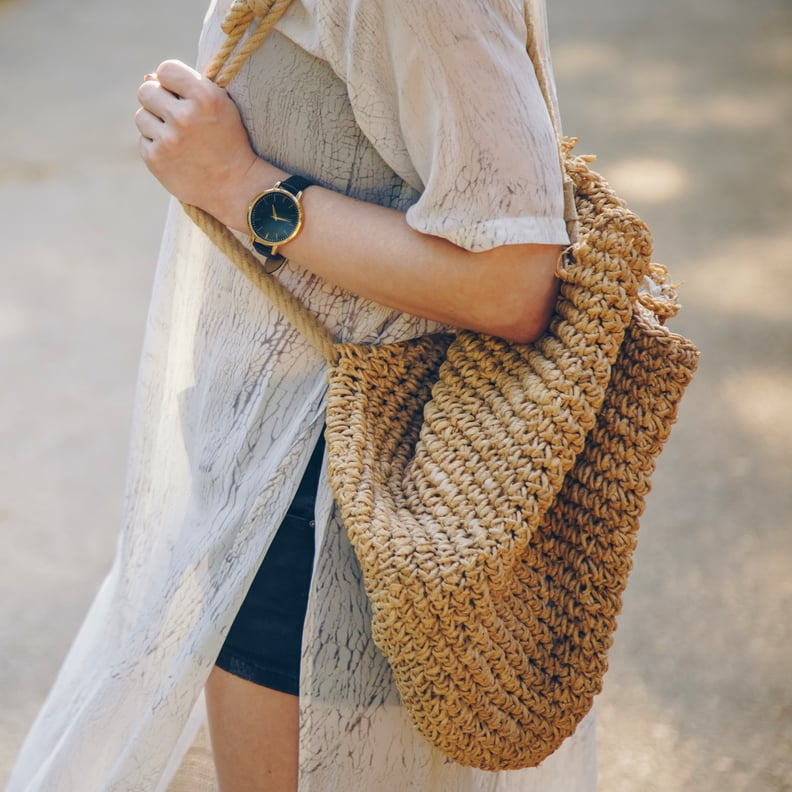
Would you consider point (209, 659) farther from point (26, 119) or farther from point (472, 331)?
point (26, 119)

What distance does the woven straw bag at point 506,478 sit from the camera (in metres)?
0.73

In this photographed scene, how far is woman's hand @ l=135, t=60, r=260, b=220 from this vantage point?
2.53 ft

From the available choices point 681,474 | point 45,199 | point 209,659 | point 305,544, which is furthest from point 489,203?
point 45,199

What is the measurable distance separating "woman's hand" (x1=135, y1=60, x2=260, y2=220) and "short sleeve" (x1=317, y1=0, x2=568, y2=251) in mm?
111

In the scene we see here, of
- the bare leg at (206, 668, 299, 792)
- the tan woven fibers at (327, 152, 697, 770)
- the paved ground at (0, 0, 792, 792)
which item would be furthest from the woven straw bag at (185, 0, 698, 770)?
the paved ground at (0, 0, 792, 792)

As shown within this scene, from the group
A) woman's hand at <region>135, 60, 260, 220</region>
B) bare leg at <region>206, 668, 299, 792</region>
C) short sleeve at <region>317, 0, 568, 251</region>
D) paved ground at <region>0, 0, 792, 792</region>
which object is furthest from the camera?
paved ground at <region>0, 0, 792, 792</region>

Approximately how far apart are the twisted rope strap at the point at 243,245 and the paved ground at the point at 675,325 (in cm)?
A: 104

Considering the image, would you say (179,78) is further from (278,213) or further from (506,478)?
(506,478)

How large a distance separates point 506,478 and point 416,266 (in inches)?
6.8

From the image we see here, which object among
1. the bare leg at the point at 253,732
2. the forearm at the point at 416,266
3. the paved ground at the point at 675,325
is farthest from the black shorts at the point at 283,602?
the paved ground at the point at 675,325

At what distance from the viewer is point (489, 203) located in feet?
2.25

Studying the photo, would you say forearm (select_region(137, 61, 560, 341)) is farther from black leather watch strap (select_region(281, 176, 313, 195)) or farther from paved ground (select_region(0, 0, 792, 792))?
paved ground (select_region(0, 0, 792, 792))

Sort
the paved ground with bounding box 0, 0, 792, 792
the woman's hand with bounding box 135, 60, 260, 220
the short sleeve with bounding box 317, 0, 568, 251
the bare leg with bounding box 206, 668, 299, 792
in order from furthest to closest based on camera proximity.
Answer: the paved ground with bounding box 0, 0, 792, 792, the bare leg with bounding box 206, 668, 299, 792, the woman's hand with bounding box 135, 60, 260, 220, the short sleeve with bounding box 317, 0, 568, 251

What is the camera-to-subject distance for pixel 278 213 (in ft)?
2.51
